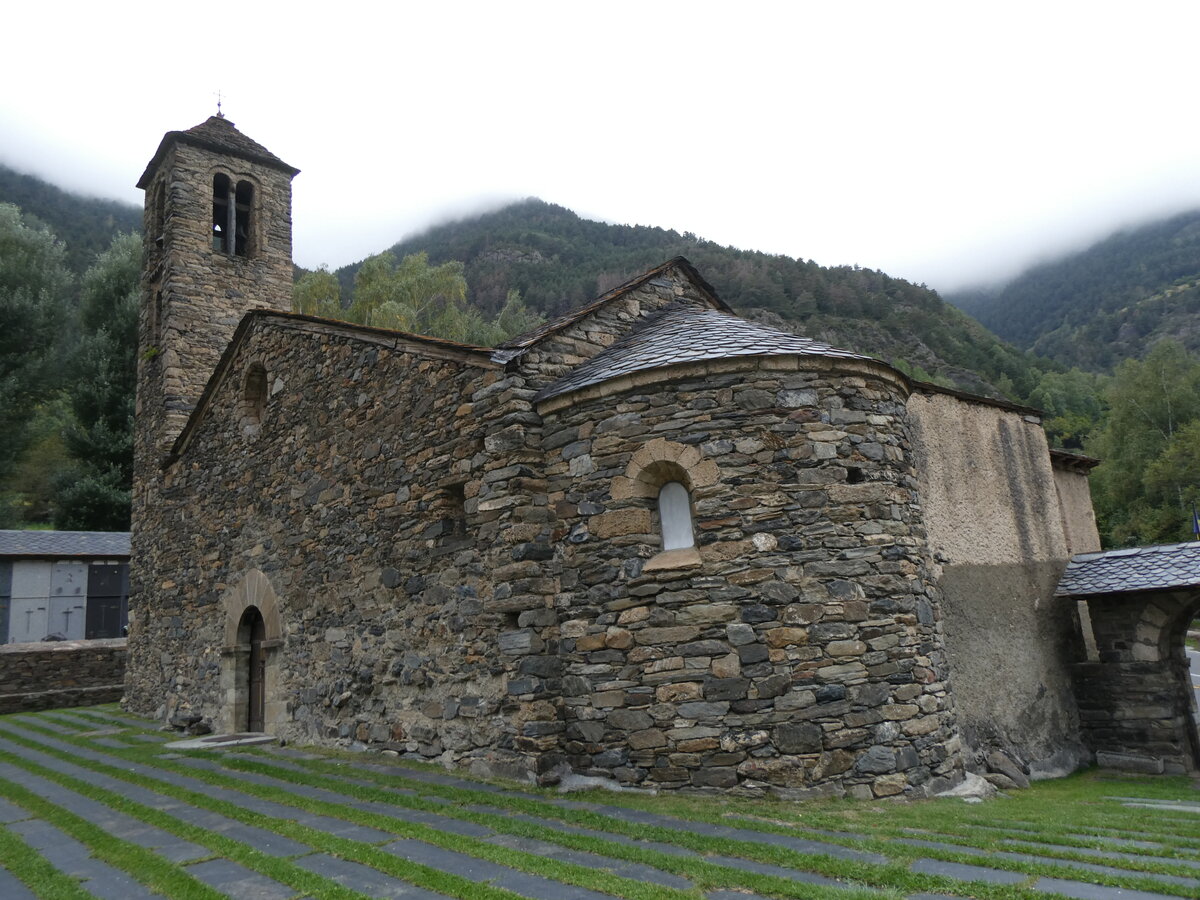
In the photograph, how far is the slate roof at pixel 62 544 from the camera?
18688mm

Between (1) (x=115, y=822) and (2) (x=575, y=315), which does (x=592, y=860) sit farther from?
(2) (x=575, y=315)

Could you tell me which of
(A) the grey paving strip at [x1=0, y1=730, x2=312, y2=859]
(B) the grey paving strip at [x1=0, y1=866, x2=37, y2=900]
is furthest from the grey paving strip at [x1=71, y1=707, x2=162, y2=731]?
(B) the grey paving strip at [x1=0, y1=866, x2=37, y2=900]

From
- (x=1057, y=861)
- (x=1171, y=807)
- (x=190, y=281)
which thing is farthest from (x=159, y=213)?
(x=1171, y=807)

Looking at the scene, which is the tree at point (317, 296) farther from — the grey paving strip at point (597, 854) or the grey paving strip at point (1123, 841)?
the grey paving strip at point (1123, 841)

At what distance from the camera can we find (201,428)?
12781 millimetres

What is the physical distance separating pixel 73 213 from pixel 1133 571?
66.1m

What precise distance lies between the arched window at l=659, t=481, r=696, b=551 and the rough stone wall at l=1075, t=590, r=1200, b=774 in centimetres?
711

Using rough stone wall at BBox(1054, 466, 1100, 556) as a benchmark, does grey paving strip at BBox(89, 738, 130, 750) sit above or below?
below

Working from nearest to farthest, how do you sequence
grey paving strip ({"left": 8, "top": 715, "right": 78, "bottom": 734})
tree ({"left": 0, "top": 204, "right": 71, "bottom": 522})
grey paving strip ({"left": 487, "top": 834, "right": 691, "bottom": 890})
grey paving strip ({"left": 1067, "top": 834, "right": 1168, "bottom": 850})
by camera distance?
grey paving strip ({"left": 487, "top": 834, "right": 691, "bottom": 890}) → grey paving strip ({"left": 1067, "top": 834, "right": 1168, "bottom": 850}) → grey paving strip ({"left": 8, "top": 715, "right": 78, "bottom": 734}) → tree ({"left": 0, "top": 204, "right": 71, "bottom": 522})

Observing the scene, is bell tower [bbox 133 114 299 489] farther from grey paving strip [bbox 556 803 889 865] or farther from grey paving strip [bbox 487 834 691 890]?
grey paving strip [bbox 487 834 691 890]

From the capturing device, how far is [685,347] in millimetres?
7156

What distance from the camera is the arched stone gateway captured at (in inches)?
389

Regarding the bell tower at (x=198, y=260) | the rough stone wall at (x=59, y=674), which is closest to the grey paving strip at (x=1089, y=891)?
the bell tower at (x=198, y=260)

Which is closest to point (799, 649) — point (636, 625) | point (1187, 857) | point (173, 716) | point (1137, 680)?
point (636, 625)
